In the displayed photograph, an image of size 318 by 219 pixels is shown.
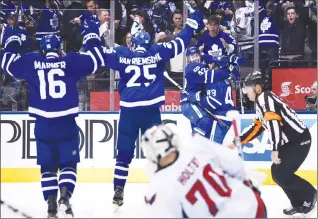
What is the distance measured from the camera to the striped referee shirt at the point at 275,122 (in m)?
5.14

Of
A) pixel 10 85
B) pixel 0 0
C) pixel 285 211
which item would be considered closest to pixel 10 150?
pixel 10 85

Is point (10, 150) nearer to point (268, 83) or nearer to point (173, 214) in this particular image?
point (268, 83)

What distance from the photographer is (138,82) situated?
224 inches

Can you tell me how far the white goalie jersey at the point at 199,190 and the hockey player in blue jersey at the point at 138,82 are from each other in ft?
7.65

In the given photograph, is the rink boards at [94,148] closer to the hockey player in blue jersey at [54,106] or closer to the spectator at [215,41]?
the spectator at [215,41]

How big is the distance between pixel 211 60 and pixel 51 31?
1.56 m

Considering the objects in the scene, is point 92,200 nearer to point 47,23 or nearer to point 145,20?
point 47,23

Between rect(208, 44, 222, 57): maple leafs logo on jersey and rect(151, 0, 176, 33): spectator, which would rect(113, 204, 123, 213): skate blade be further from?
rect(151, 0, 176, 33): spectator

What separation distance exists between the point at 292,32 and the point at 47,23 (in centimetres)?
235

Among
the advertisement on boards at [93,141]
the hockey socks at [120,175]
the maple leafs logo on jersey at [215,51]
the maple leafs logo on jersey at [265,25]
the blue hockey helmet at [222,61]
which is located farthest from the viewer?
the maple leafs logo on jersey at [265,25]

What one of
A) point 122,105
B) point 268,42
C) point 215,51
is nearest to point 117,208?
point 122,105

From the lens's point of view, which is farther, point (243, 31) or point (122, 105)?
point (243, 31)

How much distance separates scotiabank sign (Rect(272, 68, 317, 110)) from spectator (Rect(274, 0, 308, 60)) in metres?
0.20

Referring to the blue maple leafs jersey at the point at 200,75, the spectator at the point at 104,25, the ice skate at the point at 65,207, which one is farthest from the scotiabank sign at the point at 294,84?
the ice skate at the point at 65,207
